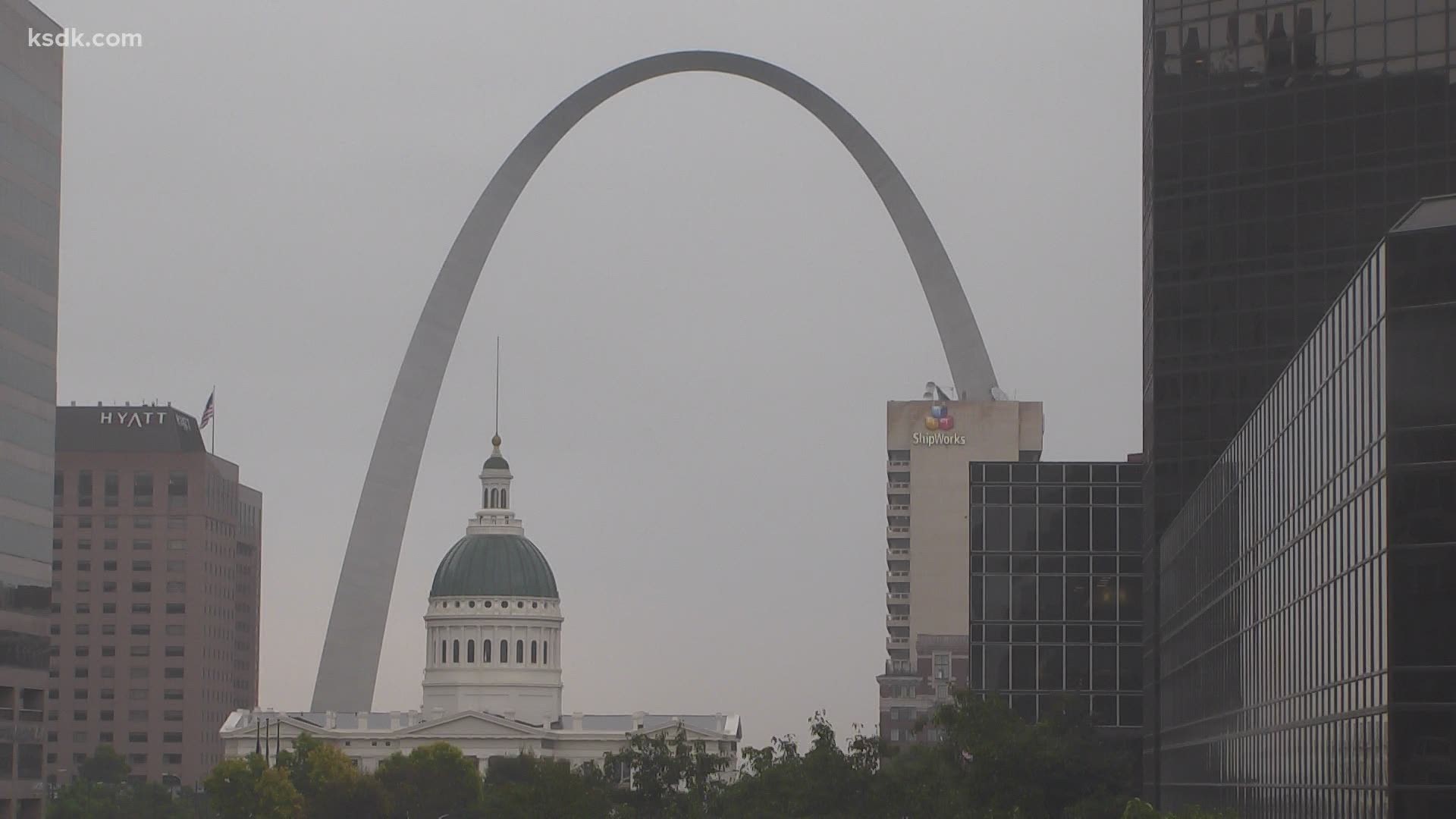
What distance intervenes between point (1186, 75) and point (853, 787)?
34.3m

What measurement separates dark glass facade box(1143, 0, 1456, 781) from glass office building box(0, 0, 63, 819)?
147ft

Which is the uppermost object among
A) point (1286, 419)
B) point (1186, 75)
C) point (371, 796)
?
point (1186, 75)

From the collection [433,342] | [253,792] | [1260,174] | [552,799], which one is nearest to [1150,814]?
[1260,174]

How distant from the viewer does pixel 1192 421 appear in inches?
3637

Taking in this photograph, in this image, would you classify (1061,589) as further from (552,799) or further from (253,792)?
(253,792)

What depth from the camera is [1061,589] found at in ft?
359

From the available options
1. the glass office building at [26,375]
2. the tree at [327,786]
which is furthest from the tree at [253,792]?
the glass office building at [26,375]

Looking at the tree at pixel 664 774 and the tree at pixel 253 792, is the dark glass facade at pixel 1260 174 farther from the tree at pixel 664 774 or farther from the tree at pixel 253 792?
the tree at pixel 253 792

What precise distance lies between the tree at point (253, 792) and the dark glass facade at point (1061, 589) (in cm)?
7558

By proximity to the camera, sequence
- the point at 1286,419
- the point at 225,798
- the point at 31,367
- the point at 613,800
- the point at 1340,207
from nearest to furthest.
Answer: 1. the point at 1286,419
2. the point at 1340,207
3. the point at 31,367
4. the point at 613,800
5. the point at 225,798

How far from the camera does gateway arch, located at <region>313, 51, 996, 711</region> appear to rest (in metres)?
144

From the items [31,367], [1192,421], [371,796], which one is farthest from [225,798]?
[1192,421]

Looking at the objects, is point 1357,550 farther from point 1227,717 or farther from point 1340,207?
point 1340,207

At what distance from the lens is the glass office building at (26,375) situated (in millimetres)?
103125
